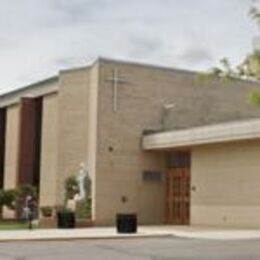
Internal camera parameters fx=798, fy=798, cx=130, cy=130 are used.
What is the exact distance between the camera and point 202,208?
37.9m

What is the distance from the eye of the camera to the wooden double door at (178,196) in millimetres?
39631

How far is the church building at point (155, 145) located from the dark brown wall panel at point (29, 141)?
14.3 ft

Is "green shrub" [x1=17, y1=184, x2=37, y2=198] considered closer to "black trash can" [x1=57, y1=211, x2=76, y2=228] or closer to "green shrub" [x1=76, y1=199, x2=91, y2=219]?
"green shrub" [x1=76, y1=199, x2=91, y2=219]

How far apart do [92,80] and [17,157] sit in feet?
35.9


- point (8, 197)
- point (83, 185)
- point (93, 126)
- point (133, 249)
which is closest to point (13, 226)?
point (83, 185)

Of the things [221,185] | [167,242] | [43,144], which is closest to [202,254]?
[167,242]

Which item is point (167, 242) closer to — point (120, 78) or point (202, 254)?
point (202, 254)

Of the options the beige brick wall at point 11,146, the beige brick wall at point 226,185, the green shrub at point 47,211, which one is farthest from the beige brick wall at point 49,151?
the beige brick wall at point 226,185

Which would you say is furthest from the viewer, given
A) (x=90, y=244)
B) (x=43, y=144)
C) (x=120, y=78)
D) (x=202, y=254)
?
(x=43, y=144)

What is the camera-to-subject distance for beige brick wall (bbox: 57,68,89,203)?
40844 mm

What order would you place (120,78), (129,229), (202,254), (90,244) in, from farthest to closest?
1. (120,78)
2. (129,229)
3. (90,244)
4. (202,254)

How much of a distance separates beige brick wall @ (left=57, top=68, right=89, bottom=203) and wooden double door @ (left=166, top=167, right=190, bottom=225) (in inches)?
179

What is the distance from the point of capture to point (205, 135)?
118 feet

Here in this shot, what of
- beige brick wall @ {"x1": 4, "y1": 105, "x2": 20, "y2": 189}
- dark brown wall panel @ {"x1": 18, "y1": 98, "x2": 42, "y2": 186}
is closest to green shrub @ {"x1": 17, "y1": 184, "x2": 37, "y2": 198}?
dark brown wall panel @ {"x1": 18, "y1": 98, "x2": 42, "y2": 186}
